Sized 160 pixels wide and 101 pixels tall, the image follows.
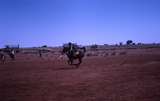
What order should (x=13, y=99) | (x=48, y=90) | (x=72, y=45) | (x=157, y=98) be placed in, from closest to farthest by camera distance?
(x=157, y=98) → (x=13, y=99) → (x=48, y=90) → (x=72, y=45)

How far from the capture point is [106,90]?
1534cm

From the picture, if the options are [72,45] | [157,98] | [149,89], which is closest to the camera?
[157,98]

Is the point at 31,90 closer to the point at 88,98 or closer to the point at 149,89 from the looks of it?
the point at 88,98

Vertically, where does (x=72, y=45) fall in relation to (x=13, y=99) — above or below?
above

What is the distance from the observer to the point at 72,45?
31.7 metres

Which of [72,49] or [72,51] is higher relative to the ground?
[72,49]

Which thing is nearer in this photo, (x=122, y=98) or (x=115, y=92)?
(x=122, y=98)

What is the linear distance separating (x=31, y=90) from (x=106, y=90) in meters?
4.05

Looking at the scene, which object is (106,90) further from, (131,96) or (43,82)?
(43,82)

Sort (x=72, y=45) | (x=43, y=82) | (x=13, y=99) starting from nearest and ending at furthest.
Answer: (x=13, y=99) → (x=43, y=82) → (x=72, y=45)

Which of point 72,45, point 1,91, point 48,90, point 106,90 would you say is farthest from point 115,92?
point 72,45

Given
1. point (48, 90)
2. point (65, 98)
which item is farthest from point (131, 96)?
point (48, 90)

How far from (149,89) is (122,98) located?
8.39 feet

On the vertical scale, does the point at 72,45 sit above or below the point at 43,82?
A: above
